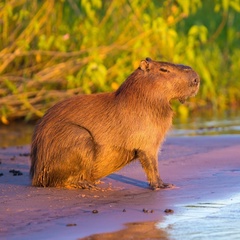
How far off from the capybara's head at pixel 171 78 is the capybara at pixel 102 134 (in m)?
0.02

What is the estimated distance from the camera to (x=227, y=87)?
14.7m

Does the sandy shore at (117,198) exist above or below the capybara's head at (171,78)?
below

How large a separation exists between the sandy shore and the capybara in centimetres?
18

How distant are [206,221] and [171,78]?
2.04m

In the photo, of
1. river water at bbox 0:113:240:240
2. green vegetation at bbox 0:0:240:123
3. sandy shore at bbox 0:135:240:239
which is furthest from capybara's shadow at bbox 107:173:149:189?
green vegetation at bbox 0:0:240:123

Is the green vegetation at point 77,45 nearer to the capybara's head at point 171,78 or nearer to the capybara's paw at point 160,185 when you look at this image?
the capybara's head at point 171,78

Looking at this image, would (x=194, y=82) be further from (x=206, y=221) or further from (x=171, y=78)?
(x=206, y=221)

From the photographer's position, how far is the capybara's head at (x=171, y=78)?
705 cm

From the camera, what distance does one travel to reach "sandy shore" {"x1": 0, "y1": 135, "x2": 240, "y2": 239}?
5113mm

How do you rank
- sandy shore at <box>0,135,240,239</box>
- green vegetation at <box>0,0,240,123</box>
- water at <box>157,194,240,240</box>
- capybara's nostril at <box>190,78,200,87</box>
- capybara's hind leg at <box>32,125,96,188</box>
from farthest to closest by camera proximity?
green vegetation at <box>0,0,240,123</box>
capybara's nostril at <box>190,78,200,87</box>
capybara's hind leg at <box>32,125,96,188</box>
sandy shore at <box>0,135,240,239</box>
water at <box>157,194,240,240</box>

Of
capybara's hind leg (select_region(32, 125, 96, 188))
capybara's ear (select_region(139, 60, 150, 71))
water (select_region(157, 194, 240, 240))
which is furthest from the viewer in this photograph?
capybara's ear (select_region(139, 60, 150, 71))

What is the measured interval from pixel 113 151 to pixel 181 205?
107cm

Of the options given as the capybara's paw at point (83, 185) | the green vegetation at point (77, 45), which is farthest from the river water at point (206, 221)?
the green vegetation at point (77, 45)

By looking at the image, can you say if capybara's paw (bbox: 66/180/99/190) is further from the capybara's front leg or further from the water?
the water
